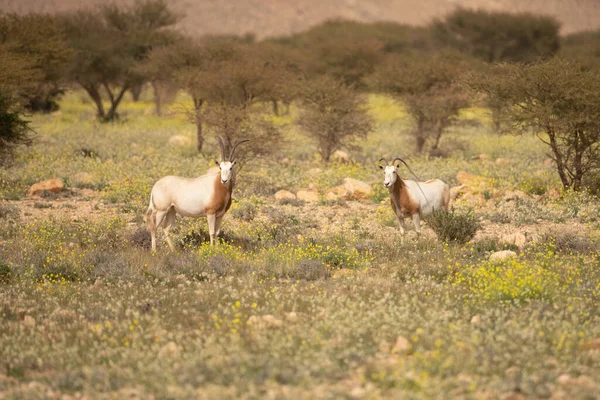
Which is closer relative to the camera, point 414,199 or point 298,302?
point 298,302

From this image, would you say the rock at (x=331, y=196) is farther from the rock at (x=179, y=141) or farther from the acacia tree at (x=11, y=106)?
the rock at (x=179, y=141)

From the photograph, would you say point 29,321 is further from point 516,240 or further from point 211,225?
point 516,240

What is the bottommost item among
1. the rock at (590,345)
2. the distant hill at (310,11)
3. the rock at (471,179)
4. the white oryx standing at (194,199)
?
the rock at (471,179)

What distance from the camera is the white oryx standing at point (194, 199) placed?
1228 centimetres

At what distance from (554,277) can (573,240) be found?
305 centimetres

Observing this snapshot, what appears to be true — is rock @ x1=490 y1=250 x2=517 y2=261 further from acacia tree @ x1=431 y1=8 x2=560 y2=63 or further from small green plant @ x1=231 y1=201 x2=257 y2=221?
acacia tree @ x1=431 y1=8 x2=560 y2=63

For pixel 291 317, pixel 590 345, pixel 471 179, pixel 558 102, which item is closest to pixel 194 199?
pixel 291 317

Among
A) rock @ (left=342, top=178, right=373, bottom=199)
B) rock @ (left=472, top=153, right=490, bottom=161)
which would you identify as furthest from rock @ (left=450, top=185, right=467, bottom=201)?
rock @ (left=472, top=153, right=490, bottom=161)

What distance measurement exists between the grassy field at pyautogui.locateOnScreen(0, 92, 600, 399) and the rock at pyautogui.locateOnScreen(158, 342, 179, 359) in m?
0.02

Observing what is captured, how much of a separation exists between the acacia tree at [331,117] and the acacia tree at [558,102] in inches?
237

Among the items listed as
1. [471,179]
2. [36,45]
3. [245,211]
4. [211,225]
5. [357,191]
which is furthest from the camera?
[36,45]

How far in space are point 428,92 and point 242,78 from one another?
23.8 ft

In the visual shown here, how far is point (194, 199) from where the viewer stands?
12.3 metres

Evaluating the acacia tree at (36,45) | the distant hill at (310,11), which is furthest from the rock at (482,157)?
the distant hill at (310,11)
